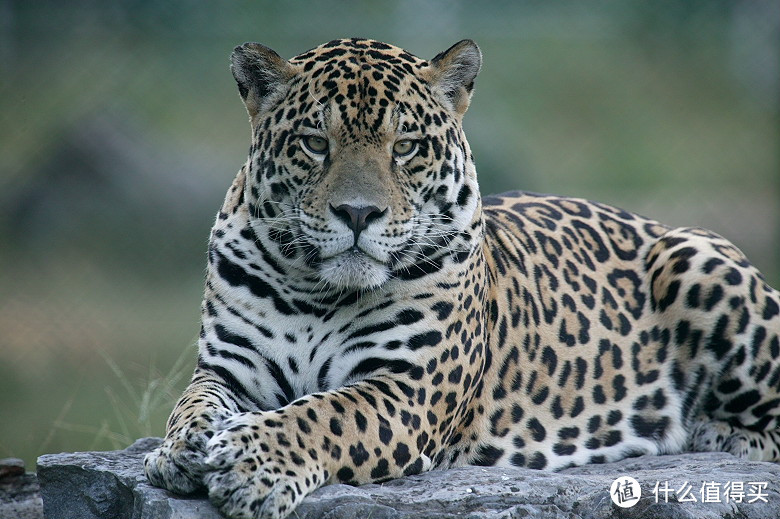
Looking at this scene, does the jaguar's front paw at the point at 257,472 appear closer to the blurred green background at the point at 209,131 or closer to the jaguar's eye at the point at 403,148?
the jaguar's eye at the point at 403,148

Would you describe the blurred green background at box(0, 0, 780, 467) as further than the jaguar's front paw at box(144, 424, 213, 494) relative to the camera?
Yes

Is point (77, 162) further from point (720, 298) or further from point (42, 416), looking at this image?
point (720, 298)

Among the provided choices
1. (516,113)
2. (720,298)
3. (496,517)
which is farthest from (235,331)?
(516,113)

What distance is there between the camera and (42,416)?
10117 mm

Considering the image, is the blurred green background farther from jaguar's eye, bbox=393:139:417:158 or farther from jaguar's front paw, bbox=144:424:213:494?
jaguar's eye, bbox=393:139:417:158

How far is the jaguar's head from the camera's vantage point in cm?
534

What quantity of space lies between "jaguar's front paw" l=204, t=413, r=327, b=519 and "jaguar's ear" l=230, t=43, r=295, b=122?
1.72 meters

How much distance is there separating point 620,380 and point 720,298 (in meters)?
0.80

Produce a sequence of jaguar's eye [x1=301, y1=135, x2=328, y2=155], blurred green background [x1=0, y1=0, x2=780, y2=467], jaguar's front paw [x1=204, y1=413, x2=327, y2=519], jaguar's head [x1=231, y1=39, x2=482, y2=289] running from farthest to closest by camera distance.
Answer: blurred green background [x1=0, y1=0, x2=780, y2=467]
jaguar's eye [x1=301, y1=135, x2=328, y2=155]
jaguar's head [x1=231, y1=39, x2=482, y2=289]
jaguar's front paw [x1=204, y1=413, x2=327, y2=519]

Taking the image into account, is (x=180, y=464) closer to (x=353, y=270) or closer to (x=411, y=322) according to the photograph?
(x=353, y=270)

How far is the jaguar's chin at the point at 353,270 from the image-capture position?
5.36 m

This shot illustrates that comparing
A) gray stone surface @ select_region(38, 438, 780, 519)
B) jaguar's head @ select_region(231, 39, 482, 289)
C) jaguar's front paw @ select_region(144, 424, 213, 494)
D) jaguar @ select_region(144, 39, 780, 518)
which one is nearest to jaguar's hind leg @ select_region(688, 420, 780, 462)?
jaguar @ select_region(144, 39, 780, 518)

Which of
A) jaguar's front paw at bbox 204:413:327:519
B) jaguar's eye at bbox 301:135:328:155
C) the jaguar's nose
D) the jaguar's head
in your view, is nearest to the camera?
jaguar's front paw at bbox 204:413:327:519

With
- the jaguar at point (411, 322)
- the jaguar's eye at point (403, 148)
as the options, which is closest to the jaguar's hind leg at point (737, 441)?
the jaguar at point (411, 322)
